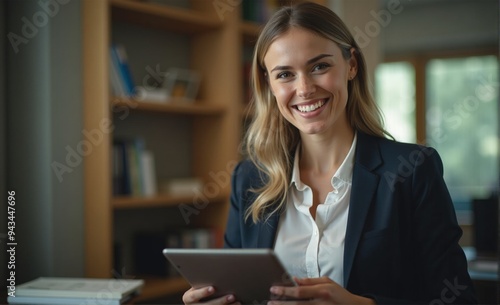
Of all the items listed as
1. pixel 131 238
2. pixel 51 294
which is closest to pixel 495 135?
pixel 131 238

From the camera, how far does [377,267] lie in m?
1.54

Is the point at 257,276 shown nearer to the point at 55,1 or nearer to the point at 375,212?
the point at 375,212

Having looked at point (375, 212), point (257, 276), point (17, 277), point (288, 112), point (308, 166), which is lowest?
point (17, 277)

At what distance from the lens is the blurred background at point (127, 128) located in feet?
7.63

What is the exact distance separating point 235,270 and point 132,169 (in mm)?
1618

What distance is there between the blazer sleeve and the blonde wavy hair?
0.85 feet

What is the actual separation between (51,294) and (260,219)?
716 mm

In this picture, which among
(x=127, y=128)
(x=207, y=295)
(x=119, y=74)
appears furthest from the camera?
(x=127, y=128)

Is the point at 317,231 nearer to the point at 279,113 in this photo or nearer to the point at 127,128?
the point at 279,113

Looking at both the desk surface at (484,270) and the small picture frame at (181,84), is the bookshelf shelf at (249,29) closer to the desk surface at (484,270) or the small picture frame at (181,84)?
the small picture frame at (181,84)

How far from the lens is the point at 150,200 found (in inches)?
111

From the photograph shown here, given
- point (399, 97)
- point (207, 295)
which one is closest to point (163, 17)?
point (207, 295)

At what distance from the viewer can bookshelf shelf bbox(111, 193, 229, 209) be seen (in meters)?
2.67

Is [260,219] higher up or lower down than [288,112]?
lower down
